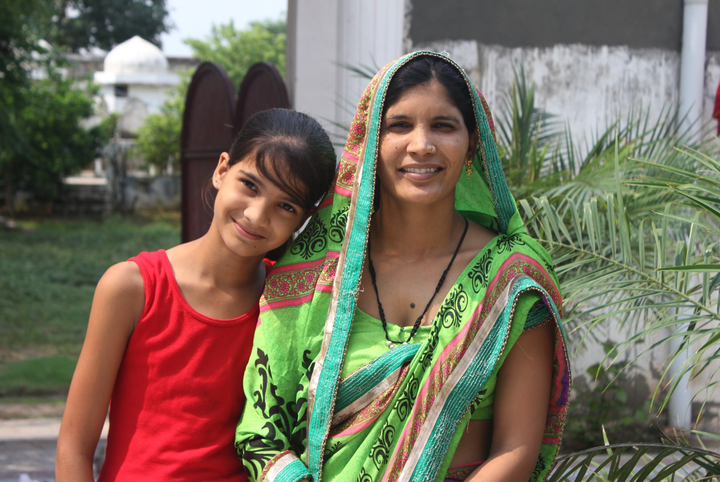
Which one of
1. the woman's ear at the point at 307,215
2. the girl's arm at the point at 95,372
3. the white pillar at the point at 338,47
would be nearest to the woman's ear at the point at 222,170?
the woman's ear at the point at 307,215

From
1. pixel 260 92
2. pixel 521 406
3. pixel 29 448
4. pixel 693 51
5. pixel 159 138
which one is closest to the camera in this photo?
pixel 521 406

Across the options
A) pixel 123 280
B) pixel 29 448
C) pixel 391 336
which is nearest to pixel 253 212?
pixel 123 280

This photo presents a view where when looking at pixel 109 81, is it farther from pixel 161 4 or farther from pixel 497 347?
pixel 497 347

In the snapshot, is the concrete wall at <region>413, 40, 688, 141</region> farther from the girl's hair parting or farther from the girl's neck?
the girl's neck

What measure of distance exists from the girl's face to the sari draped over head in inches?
3.9

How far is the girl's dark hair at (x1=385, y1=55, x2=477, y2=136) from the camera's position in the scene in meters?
1.65

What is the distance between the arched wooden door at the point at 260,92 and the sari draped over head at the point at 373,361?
1.83 metres

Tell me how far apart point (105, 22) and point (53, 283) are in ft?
68.0

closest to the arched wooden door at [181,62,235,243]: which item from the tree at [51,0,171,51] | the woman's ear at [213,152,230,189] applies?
the woman's ear at [213,152,230,189]

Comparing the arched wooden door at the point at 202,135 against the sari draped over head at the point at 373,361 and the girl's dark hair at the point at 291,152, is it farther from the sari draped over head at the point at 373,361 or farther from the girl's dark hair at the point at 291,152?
the sari draped over head at the point at 373,361

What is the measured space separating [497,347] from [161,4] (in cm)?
3024

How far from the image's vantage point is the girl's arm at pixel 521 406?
1.54 meters

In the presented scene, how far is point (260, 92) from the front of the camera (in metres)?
3.74

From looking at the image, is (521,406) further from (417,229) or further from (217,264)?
(217,264)
